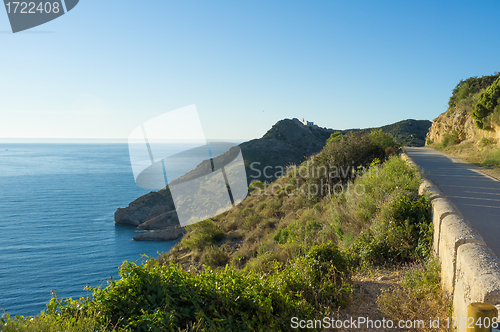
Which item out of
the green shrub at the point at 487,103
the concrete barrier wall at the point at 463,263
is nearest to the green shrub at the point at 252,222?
the concrete barrier wall at the point at 463,263

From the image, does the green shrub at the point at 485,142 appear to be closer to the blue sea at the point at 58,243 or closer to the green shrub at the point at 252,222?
the green shrub at the point at 252,222

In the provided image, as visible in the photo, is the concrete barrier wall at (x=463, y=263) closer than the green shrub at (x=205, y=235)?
Yes

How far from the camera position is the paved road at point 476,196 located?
4871mm

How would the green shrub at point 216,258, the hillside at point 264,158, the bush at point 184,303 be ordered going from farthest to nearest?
the hillside at point 264,158, the green shrub at point 216,258, the bush at point 184,303

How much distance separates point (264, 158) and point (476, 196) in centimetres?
4047

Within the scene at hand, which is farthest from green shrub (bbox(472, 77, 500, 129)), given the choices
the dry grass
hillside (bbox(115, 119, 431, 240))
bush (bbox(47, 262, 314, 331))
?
hillside (bbox(115, 119, 431, 240))

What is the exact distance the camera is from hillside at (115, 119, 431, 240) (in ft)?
134

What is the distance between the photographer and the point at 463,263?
2822 mm

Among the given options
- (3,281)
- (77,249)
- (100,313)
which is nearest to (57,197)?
(77,249)

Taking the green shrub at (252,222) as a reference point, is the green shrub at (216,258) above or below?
below

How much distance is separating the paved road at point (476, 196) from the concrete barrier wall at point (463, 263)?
2.72 feet

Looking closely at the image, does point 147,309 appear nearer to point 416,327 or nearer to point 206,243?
point 416,327

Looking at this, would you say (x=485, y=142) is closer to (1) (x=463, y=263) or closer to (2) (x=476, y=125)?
(2) (x=476, y=125)

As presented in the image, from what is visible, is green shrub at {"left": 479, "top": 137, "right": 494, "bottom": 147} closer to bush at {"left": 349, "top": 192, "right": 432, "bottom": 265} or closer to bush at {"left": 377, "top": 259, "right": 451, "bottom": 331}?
bush at {"left": 349, "top": 192, "right": 432, "bottom": 265}
